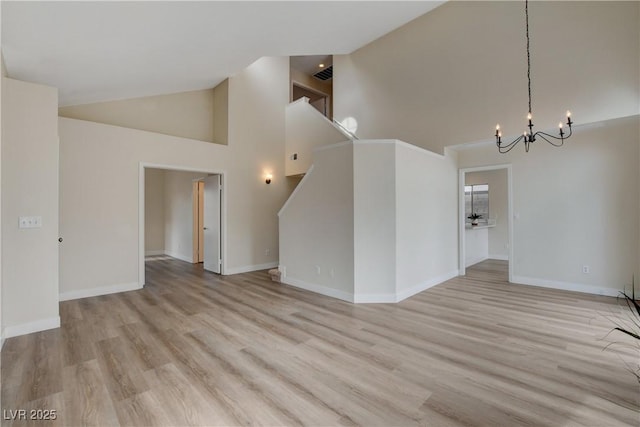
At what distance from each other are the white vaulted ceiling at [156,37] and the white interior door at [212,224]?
79.8 inches

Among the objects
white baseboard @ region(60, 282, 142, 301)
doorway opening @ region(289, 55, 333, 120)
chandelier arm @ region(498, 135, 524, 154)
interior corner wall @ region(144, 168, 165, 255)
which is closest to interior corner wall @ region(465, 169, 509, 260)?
chandelier arm @ region(498, 135, 524, 154)

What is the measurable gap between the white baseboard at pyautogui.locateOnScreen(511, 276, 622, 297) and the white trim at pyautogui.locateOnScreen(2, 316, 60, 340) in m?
6.92

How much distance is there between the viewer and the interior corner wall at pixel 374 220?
4125 mm

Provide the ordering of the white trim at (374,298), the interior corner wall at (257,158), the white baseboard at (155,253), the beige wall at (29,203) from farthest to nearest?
the white baseboard at (155,253) → the interior corner wall at (257,158) → the white trim at (374,298) → the beige wall at (29,203)

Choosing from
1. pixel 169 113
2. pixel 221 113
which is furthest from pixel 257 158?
pixel 169 113

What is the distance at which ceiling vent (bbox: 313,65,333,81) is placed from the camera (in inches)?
403

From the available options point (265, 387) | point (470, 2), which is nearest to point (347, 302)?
point (265, 387)

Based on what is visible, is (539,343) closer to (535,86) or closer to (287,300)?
(287,300)

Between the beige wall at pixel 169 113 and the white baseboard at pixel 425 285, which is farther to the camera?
the beige wall at pixel 169 113

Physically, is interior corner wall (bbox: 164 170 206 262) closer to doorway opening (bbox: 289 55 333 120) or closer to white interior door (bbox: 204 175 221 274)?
white interior door (bbox: 204 175 221 274)

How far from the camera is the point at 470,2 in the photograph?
201 inches

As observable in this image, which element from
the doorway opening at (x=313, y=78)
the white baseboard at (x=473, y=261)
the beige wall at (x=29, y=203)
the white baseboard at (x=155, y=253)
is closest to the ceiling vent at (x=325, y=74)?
the doorway opening at (x=313, y=78)

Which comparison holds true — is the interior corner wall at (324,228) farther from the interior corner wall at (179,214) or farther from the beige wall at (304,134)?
the interior corner wall at (179,214)

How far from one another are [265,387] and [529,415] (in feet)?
5.81
